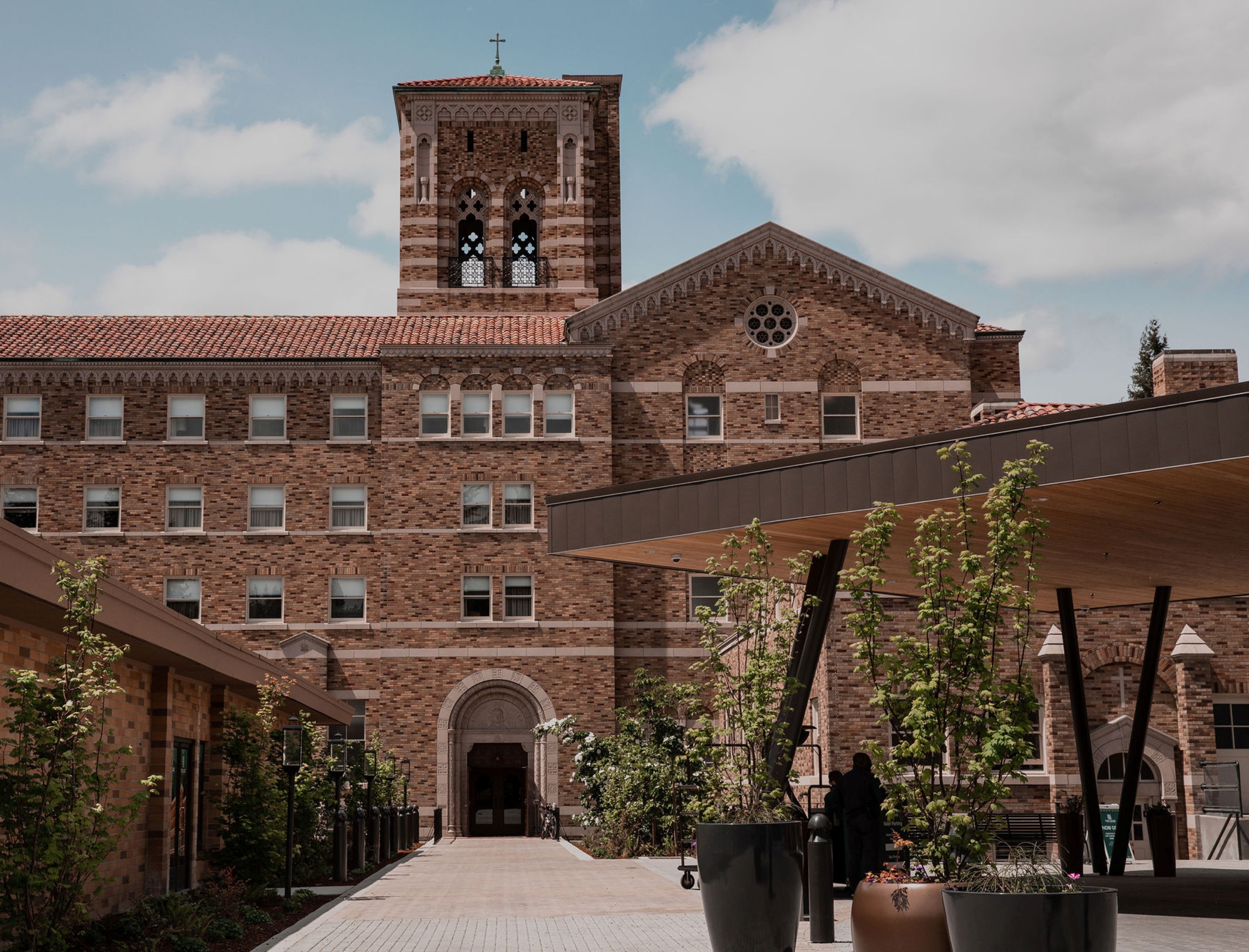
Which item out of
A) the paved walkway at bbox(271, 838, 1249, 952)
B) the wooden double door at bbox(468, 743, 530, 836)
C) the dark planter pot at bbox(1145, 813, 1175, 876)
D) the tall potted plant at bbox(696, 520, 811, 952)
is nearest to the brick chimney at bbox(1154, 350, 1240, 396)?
the dark planter pot at bbox(1145, 813, 1175, 876)

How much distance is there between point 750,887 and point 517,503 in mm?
31039

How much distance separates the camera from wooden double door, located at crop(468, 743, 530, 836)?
42.4m

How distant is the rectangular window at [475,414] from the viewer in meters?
42.8

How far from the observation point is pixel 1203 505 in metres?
15.4

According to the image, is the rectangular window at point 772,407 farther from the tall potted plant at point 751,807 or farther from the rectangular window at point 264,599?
the tall potted plant at point 751,807

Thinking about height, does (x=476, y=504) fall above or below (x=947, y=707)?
above

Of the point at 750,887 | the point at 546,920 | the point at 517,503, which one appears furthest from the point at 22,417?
the point at 750,887

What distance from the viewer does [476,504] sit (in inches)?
1676

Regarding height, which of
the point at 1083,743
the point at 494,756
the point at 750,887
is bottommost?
the point at 494,756

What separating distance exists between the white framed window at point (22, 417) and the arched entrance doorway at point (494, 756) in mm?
15247

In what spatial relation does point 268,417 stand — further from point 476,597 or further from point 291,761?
point 291,761

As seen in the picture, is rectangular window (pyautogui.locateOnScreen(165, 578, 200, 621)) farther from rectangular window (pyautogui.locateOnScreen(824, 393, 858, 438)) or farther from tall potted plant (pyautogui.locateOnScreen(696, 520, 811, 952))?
tall potted plant (pyautogui.locateOnScreen(696, 520, 811, 952))

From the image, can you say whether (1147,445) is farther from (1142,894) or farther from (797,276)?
(797,276)

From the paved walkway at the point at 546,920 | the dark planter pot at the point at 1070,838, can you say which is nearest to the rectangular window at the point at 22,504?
the paved walkway at the point at 546,920
